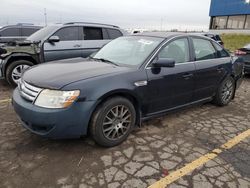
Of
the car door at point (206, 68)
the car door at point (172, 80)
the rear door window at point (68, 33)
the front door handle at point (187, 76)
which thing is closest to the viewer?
the car door at point (172, 80)

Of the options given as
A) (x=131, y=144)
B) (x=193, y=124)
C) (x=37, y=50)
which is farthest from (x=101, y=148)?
(x=37, y=50)

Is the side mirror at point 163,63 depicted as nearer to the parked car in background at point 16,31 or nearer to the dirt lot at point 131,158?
the dirt lot at point 131,158

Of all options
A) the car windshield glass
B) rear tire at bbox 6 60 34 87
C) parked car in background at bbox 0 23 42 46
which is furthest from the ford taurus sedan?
parked car in background at bbox 0 23 42 46

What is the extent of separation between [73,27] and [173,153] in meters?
4.92

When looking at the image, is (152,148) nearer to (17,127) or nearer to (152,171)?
(152,171)

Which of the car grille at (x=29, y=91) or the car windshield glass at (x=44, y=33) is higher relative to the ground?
the car windshield glass at (x=44, y=33)

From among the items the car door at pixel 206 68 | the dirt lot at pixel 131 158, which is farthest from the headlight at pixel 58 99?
the car door at pixel 206 68

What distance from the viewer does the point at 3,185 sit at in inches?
94.3

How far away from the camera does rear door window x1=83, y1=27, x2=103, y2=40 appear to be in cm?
682

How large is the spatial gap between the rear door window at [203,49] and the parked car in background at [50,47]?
11.5ft

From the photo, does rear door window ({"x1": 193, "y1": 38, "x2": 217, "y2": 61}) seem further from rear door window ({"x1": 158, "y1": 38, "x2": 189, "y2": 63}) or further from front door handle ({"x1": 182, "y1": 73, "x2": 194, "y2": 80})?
front door handle ({"x1": 182, "y1": 73, "x2": 194, "y2": 80})

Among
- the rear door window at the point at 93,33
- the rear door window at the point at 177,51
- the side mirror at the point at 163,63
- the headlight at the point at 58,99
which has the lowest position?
the headlight at the point at 58,99

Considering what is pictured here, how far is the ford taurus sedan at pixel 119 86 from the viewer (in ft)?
8.95

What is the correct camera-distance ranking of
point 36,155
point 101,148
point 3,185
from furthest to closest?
point 101,148, point 36,155, point 3,185
